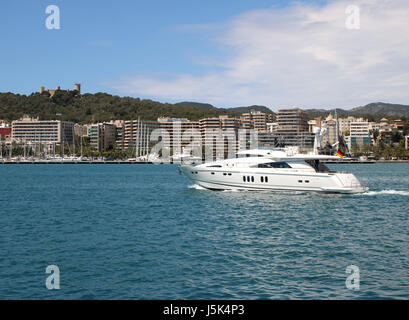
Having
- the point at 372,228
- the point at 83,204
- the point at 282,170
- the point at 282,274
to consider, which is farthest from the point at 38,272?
the point at 282,170

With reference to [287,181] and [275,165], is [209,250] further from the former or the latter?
[275,165]

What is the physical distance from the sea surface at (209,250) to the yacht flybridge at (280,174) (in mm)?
4383

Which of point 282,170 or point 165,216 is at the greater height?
point 282,170

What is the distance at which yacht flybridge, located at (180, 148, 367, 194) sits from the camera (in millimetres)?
38281

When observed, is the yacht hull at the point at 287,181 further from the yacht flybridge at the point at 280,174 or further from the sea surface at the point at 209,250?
the sea surface at the point at 209,250

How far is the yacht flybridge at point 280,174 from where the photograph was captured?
3828cm

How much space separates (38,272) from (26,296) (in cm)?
237

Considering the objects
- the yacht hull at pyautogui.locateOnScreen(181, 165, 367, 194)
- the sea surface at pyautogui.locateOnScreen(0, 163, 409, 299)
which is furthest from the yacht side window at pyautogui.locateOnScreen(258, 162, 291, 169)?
the sea surface at pyautogui.locateOnScreen(0, 163, 409, 299)

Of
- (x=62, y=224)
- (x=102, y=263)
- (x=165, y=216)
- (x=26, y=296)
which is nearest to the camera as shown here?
(x=26, y=296)

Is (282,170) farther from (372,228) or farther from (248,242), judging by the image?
(248,242)

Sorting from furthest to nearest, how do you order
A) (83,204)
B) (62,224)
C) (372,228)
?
(83,204) → (62,224) → (372,228)

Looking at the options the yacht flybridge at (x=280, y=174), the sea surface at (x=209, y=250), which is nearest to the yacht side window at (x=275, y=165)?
the yacht flybridge at (x=280, y=174)

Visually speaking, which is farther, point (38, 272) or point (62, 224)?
point (62, 224)

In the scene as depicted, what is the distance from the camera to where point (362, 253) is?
1809cm
